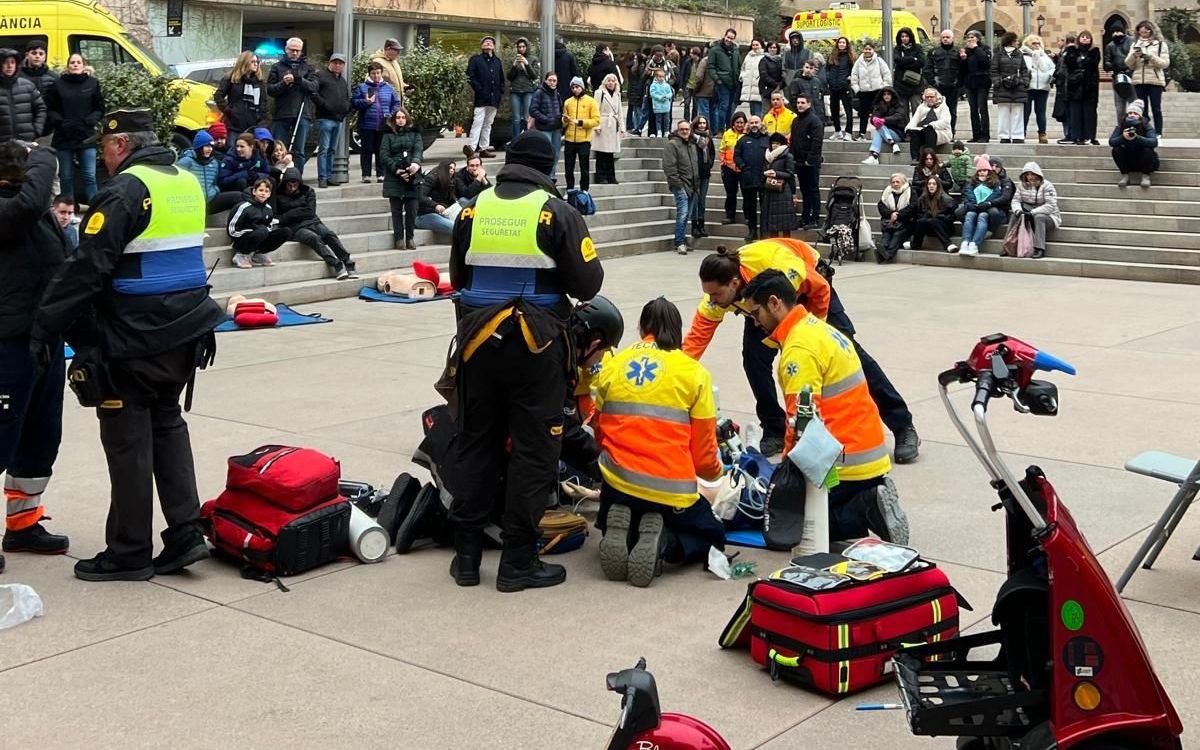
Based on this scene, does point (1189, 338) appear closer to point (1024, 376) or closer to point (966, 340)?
point (966, 340)

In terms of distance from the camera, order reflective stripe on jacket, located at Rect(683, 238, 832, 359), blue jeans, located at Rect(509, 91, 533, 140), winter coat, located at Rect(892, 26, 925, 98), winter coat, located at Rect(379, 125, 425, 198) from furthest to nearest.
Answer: winter coat, located at Rect(892, 26, 925, 98) → blue jeans, located at Rect(509, 91, 533, 140) → winter coat, located at Rect(379, 125, 425, 198) → reflective stripe on jacket, located at Rect(683, 238, 832, 359)

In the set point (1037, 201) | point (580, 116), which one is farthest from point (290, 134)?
point (1037, 201)

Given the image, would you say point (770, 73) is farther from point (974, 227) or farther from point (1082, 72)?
point (974, 227)

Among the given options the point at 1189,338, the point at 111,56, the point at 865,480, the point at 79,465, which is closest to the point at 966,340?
the point at 1189,338

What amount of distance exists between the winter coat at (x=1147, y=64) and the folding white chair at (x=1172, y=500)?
49.6 feet

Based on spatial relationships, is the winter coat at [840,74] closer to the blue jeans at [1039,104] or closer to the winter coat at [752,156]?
the blue jeans at [1039,104]

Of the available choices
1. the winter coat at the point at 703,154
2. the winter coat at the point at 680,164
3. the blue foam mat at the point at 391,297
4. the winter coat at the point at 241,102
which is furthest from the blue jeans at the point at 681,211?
the winter coat at the point at 241,102

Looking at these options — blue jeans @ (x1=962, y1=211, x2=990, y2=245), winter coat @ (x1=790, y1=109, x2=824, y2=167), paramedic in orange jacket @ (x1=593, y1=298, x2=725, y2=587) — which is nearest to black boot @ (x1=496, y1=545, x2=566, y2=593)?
paramedic in orange jacket @ (x1=593, y1=298, x2=725, y2=587)

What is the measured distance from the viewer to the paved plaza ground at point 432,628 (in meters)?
4.65

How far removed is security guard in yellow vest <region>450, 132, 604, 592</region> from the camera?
230 inches

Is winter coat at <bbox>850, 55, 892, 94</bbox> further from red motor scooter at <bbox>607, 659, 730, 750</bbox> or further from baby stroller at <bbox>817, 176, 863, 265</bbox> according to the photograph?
red motor scooter at <bbox>607, 659, 730, 750</bbox>

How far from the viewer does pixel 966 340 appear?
1253 centimetres

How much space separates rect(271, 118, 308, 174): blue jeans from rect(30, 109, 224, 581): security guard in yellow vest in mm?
11426

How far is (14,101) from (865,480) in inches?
438
